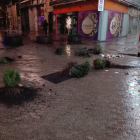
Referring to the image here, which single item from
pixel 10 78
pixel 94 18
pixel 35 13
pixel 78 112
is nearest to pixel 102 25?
pixel 94 18

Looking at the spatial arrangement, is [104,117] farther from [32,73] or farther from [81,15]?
[81,15]

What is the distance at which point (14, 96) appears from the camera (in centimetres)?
353

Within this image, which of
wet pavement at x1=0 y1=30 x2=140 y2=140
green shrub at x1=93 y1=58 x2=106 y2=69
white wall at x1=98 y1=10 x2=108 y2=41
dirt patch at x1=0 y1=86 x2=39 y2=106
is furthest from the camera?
white wall at x1=98 y1=10 x2=108 y2=41

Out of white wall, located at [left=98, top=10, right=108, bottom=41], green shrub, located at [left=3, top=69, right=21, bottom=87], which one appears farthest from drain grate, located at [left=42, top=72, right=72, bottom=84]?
white wall, located at [left=98, top=10, right=108, bottom=41]

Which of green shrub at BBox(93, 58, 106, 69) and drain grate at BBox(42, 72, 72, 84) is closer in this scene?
drain grate at BBox(42, 72, 72, 84)

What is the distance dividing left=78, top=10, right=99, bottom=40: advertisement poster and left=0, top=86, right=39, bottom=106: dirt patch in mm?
13948

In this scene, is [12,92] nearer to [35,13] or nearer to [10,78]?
[10,78]

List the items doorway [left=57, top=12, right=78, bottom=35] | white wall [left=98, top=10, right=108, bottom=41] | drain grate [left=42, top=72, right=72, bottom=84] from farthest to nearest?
doorway [left=57, top=12, right=78, bottom=35]
white wall [left=98, top=10, right=108, bottom=41]
drain grate [left=42, top=72, right=72, bottom=84]

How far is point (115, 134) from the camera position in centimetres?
248

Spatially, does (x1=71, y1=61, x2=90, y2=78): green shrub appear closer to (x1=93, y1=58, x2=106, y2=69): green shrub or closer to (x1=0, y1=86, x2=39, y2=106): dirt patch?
(x1=93, y1=58, x2=106, y2=69): green shrub

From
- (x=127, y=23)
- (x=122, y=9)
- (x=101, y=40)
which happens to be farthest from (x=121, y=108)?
(x=127, y=23)

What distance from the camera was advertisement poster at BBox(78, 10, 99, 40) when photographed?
1594cm

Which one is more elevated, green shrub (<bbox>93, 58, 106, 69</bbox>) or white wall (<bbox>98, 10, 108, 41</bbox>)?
white wall (<bbox>98, 10, 108, 41</bbox>)

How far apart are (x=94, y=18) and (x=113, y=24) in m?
3.00
